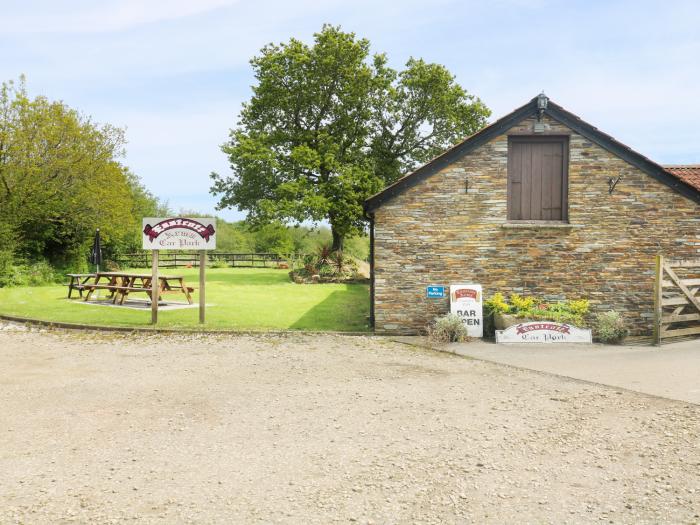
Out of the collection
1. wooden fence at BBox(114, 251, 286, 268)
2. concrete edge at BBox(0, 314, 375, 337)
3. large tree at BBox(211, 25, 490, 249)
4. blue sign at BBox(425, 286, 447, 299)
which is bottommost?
concrete edge at BBox(0, 314, 375, 337)

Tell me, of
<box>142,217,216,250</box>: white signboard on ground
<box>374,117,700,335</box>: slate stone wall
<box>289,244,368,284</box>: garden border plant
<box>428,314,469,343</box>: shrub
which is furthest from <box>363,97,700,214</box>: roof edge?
<box>289,244,368,284</box>: garden border plant

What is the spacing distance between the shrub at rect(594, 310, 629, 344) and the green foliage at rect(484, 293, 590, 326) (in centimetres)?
37

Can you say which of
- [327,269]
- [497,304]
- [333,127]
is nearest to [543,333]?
[497,304]

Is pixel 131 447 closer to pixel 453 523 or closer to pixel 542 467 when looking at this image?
pixel 453 523

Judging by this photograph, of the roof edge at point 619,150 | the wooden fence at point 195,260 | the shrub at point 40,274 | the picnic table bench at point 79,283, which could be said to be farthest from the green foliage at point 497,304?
the wooden fence at point 195,260

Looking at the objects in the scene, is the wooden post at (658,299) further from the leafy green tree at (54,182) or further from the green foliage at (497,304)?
the leafy green tree at (54,182)

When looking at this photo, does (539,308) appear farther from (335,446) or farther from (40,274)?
(40,274)

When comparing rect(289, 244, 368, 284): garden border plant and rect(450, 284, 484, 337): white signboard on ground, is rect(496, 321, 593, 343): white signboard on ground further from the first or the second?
rect(289, 244, 368, 284): garden border plant

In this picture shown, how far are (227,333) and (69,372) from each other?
3771 millimetres

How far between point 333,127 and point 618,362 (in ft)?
77.1

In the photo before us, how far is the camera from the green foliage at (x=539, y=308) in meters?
10.9

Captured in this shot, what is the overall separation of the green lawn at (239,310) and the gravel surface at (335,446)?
14.3 feet

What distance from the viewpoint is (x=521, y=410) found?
6.21m

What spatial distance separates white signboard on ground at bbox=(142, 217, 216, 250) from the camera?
12711mm
